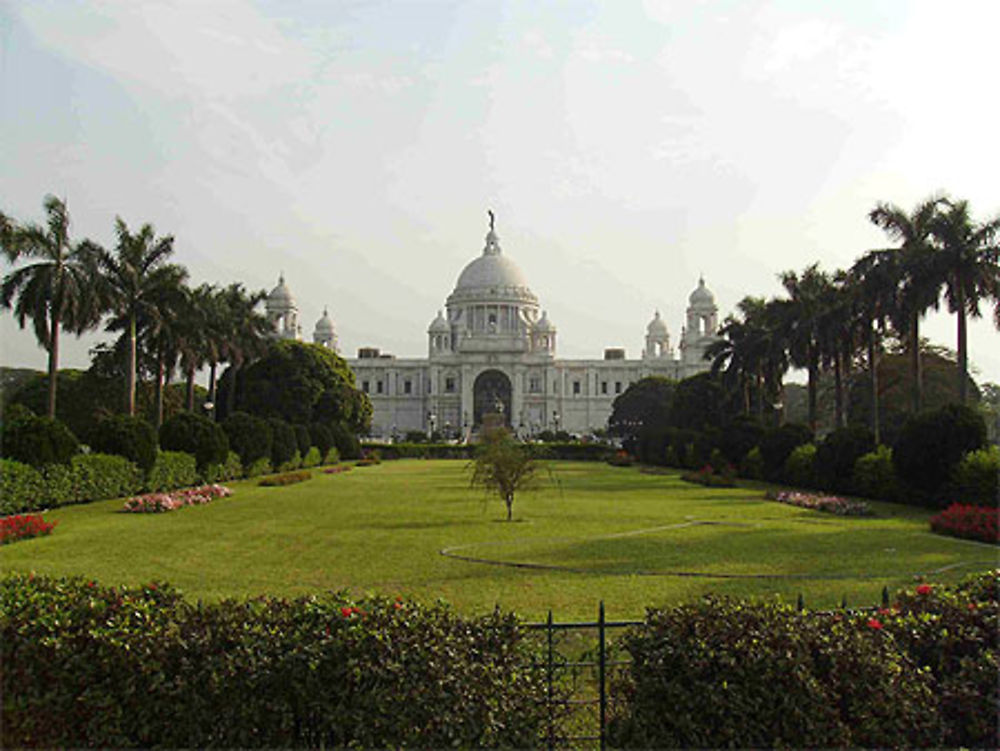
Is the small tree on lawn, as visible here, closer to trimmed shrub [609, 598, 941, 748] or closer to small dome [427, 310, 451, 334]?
trimmed shrub [609, 598, 941, 748]

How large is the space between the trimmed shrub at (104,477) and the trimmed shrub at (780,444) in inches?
900

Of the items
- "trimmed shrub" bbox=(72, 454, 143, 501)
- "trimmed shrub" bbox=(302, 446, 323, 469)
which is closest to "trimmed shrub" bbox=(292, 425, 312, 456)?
"trimmed shrub" bbox=(302, 446, 323, 469)

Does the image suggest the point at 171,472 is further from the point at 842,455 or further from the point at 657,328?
the point at 657,328

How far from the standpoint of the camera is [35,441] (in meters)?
21.9

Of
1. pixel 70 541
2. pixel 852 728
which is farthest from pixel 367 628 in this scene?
A: pixel 70 541

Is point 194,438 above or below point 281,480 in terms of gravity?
above

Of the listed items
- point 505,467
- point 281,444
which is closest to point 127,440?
point 505,467

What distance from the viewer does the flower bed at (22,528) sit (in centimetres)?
1644

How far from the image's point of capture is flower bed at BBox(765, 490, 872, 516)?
22922mm

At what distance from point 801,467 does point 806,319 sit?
35.3ft

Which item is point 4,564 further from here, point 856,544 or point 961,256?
point 961,256

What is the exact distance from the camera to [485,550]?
15.8m

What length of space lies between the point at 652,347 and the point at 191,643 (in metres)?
126

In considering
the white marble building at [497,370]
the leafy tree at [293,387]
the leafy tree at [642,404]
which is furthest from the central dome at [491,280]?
the leafy tree at [293,387]
